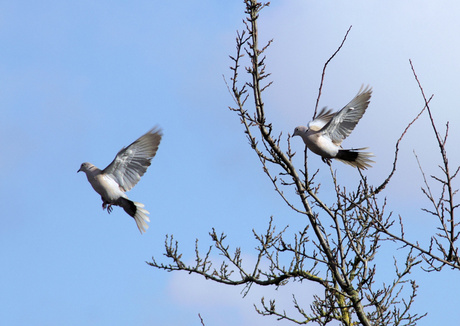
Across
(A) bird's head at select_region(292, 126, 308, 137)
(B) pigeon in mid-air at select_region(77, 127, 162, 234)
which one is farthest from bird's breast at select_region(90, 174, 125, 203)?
(A) bird's head at select_region(292, 126, 308, 137)

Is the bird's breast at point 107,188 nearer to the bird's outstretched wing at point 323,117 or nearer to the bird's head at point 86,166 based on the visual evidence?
the bird's head at point 86,166

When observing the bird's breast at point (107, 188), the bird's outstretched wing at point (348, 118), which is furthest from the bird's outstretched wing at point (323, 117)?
the bird's breast at point (107, 188)

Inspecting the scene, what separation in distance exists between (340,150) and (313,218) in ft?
5.73

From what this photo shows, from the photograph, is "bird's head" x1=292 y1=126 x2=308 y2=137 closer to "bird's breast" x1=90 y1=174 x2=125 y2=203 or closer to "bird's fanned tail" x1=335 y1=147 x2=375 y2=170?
"bird's fanned tail" x1=335 y1=147 x2=375 y2=170

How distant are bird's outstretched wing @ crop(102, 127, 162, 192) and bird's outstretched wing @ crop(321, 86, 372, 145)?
201 cm

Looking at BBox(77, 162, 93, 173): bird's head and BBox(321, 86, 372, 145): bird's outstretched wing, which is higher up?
BBox(77, 162, 93, 173): bird's head

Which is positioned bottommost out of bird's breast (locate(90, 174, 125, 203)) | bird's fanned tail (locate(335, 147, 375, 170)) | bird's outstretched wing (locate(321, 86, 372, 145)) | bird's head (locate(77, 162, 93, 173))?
bird's fanned tail (locate(335, 147, 375, 170))

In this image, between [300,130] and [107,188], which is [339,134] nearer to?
[300,130]

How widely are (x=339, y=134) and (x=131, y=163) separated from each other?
7.95ft

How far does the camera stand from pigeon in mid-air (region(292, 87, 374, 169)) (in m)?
6.98

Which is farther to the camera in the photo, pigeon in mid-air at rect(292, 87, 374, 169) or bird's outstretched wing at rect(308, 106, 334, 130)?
bird's outstretched wing at rect(308, 106, 334, 130)

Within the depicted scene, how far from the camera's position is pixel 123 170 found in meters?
7.71

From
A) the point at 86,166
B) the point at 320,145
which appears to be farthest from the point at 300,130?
the point at 86,166

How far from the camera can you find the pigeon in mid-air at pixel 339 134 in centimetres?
698
